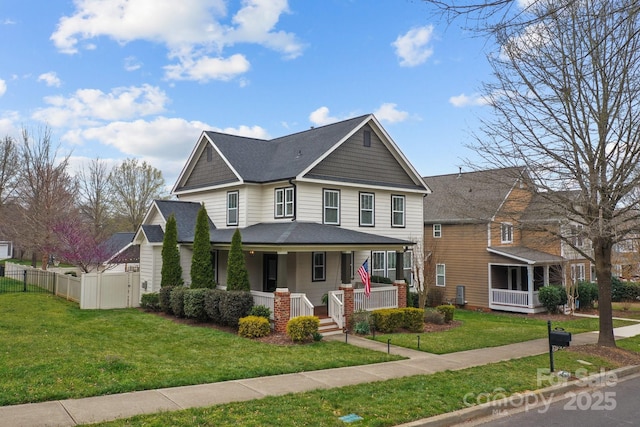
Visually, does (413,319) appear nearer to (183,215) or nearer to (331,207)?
(331,207)

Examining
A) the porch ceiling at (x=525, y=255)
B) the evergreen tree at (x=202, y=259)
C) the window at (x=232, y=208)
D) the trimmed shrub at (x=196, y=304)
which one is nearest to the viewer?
the trimmed shrub at (x=196, y=304)

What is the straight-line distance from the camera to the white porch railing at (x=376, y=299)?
17812 mm

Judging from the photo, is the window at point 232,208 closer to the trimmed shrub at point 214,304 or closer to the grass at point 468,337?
the trimmed shrub at point 214,304

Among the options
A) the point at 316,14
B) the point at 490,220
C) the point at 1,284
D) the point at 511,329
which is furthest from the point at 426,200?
the point at 1,284

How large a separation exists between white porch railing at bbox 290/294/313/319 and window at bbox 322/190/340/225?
518 cm

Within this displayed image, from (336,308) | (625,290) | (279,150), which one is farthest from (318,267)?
(625,290)

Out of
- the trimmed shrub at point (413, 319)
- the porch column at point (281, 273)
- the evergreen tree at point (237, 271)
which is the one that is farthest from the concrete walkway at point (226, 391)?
the evergreen tree at point (237, 271)

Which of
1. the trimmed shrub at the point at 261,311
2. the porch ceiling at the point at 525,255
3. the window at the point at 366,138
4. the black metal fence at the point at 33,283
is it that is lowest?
the trimmed shrub at the point at 261,311

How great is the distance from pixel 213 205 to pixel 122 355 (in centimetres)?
1287

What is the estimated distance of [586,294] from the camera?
94.0ft

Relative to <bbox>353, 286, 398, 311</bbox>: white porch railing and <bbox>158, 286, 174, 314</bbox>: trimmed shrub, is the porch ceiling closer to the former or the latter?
<bbox>353, 286, 398, 311</bbox>: white porch railing

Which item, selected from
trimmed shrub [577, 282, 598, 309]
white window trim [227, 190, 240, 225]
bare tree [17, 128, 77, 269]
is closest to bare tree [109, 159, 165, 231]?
bare tree [17, 128, 77, 269]

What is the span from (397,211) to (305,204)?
6.10 meters

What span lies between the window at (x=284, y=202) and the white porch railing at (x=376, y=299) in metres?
4.65
